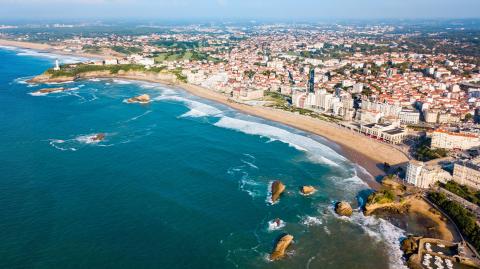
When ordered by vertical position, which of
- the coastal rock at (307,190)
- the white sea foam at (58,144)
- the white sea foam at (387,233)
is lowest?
the white sea foam at (387,233)

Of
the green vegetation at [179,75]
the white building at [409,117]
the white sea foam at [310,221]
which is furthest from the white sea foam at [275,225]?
the green vegetation at [179,75]

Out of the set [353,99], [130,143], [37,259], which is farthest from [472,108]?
[37,259]

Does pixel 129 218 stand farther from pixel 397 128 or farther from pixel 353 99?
pixel 353 99

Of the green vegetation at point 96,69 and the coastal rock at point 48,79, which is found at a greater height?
the green vegetation at point 96,69

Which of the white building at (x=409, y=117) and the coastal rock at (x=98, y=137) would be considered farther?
the white building at (x=409, y=117)

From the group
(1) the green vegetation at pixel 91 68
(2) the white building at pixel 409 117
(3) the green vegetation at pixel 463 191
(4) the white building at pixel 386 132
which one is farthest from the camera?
(1) the green vegetation at pixel 91 68

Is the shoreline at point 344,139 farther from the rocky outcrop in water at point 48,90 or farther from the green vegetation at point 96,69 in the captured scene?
the rocky outcrop in water at point 48,90

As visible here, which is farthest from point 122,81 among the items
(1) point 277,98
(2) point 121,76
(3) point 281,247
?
(3) point 281,247
